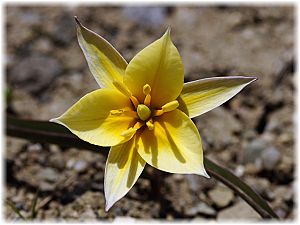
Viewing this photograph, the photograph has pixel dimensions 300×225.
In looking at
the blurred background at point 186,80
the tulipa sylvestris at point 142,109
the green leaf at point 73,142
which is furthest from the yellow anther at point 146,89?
the blurred background at point 186,80

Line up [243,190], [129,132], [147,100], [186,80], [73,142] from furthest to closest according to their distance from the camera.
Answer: [186,80] → [73,142] → [243,190] → [147,100] → [129,132]

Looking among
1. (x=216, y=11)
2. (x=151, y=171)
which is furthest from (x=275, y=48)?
(x=151, y=171)

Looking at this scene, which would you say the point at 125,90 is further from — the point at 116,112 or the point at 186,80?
the point at 186,80

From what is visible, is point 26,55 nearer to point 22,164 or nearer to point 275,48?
point 22,164

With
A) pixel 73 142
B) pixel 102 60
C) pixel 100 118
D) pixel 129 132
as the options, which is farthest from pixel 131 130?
pixel 73 142

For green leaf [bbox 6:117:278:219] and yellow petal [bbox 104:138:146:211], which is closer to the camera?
yellow petal [bbox 104:138:146:211]

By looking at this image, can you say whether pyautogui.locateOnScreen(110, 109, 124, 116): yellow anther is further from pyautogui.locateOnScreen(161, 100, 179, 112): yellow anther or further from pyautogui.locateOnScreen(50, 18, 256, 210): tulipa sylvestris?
pyautogui.locateOnScreen(161, 100, 179, 112): yellow anther

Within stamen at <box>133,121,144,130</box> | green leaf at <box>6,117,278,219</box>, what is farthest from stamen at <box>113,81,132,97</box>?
green leaf at <box>6,117,278,219</box>

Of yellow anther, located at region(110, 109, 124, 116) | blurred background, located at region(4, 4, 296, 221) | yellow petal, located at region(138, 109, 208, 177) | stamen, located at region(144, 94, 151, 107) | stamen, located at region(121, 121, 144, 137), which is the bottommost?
blurred background, located at region(4, 4, 296, 221)
